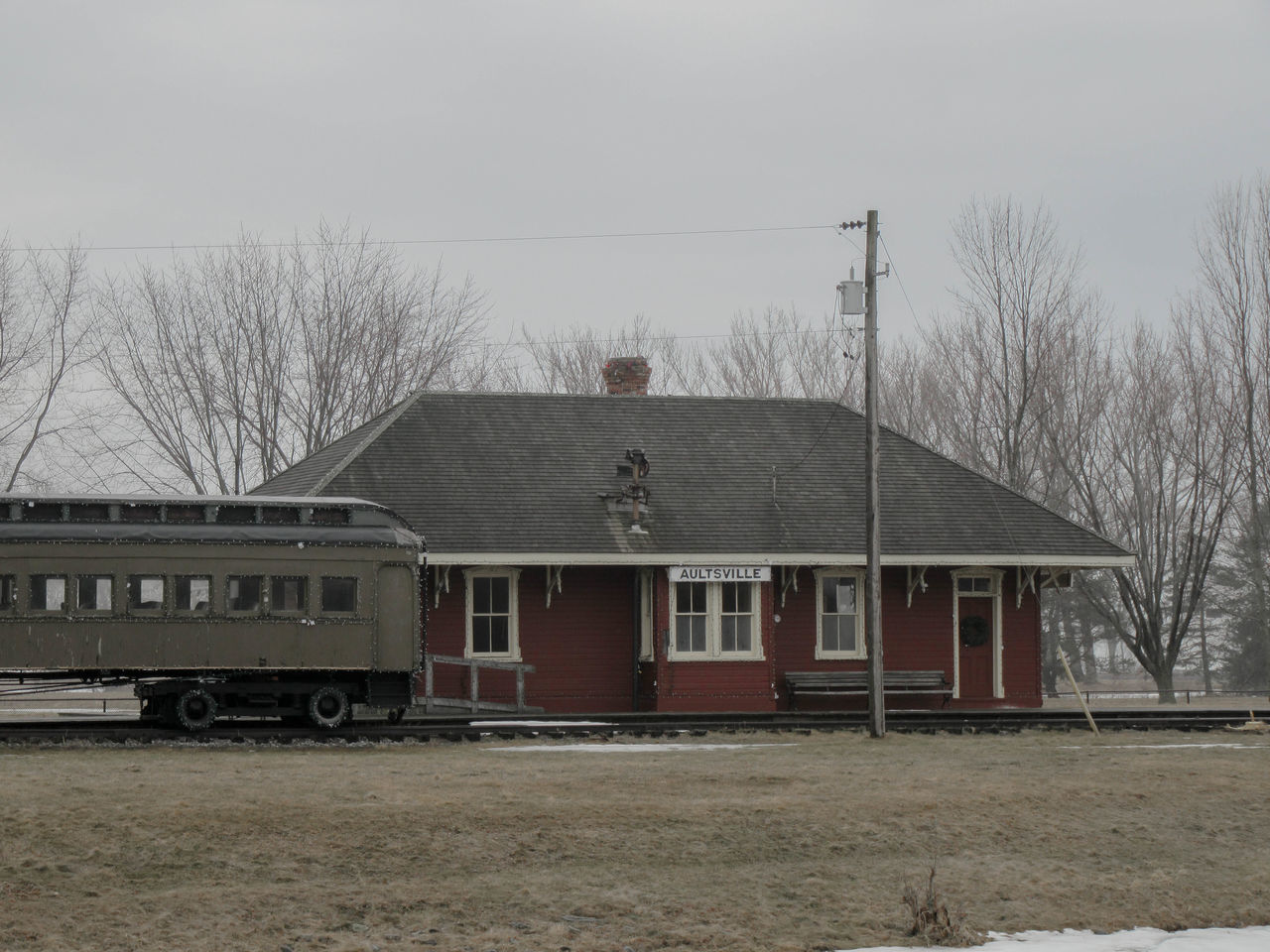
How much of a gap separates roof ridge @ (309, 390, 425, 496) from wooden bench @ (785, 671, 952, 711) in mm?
8318

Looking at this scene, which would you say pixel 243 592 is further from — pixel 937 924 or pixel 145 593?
pixel 937 924

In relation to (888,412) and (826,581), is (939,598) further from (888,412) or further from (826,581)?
(888,412)

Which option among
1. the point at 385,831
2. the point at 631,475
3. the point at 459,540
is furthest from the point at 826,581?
the point at 385,831

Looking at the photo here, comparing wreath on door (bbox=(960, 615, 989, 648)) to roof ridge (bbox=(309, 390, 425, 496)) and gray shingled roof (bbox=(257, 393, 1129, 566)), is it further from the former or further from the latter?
roof ridge (bbox=(309, 390, 425, 496))

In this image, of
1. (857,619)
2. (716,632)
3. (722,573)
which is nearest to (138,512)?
(722,573)

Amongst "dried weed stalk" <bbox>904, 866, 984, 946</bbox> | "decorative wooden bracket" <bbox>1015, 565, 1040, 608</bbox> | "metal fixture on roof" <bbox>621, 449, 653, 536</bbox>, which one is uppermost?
"metal fixture on roof" <bbox>621, 449, 653, 536</bbox>

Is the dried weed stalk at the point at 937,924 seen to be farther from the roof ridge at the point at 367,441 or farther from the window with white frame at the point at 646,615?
the roof ridge at the point at 367,441

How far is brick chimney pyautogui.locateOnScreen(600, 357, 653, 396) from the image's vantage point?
3055 cm

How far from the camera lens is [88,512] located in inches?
739

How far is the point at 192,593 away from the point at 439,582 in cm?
612

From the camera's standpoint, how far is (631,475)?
26406 millimetres

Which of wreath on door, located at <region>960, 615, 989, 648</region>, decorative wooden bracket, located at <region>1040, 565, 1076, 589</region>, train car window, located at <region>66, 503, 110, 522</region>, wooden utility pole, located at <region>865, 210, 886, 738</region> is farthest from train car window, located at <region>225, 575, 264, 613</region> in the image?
decorative wooden bracket, located at <region>1040, 565, 1076, 589</region>

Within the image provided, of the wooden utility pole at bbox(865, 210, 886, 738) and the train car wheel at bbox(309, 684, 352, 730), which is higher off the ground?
the wooden utility pole at bbox(865, 210, 886, 738)

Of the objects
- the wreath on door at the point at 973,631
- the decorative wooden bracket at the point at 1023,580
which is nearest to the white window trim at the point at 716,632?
the wreath on door at the point at 973,631
